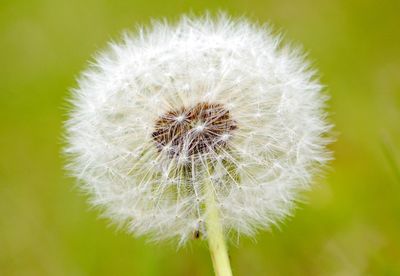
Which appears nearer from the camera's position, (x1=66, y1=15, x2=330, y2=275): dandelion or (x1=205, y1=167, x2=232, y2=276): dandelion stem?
(x1=205, y1=167, x2=232, y2=276): dandelion stem

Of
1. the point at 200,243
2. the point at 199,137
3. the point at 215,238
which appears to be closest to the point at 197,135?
the point at 199,137

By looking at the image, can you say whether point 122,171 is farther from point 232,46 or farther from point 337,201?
point 337,201

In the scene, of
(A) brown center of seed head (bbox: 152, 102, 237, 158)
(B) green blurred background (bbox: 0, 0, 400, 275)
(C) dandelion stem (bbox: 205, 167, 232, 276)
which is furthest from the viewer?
(B) green blurred background (bbox: 0, 0, 400, 275)

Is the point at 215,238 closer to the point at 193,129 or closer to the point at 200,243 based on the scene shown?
the point at 193,129

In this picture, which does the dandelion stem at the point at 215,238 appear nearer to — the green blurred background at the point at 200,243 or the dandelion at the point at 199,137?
the dandelion at the point at 199,137

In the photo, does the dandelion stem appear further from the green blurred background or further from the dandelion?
the green blurred background

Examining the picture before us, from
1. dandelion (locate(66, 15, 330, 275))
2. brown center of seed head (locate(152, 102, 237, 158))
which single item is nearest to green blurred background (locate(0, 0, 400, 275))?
dandelion (locate(66, 15, 330, 275))

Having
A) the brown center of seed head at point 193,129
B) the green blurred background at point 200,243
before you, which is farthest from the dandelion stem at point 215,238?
the green blurred background at point 200,243

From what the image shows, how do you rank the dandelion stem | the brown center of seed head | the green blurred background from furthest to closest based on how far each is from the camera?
the green blurred background, the brown center of seed head, the dandelion stem

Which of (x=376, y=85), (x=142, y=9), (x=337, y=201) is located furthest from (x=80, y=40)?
(x=337, y=201)
